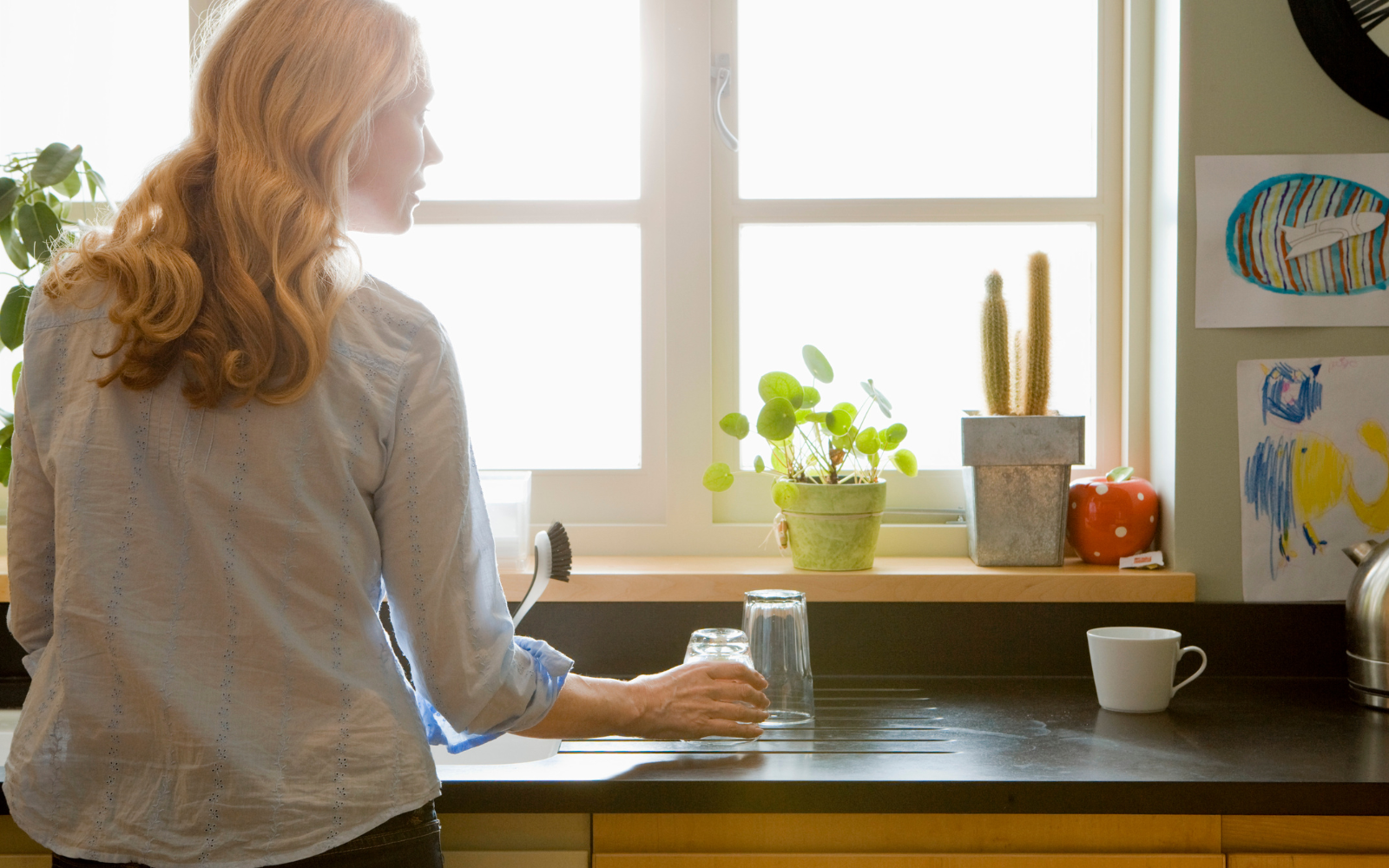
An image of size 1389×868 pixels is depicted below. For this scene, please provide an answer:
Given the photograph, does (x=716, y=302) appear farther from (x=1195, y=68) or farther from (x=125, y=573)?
(x=125, y=573)

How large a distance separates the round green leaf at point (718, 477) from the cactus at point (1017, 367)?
0.43 metres

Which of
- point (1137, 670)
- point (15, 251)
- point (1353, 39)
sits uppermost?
point (1353, 39)

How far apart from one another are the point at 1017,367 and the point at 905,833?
0.77m

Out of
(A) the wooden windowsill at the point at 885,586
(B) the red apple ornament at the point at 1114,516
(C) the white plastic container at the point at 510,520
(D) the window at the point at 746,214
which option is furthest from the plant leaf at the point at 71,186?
(B) the red apple ornament at the point at 1114,516

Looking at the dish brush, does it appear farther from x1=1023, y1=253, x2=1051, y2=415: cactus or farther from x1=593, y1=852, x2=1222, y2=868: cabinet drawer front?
x1=1023, y1=253, x2=1051, y2=415: cactus

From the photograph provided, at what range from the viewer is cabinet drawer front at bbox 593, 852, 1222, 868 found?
3.59ft

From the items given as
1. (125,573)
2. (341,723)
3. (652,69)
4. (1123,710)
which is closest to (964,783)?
(1123,710)

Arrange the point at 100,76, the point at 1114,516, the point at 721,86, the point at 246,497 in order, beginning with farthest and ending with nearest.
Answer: the point at 100,76 < the point at 721,86 < the point at 1114,516 < the point at 246,497

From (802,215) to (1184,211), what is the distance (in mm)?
570

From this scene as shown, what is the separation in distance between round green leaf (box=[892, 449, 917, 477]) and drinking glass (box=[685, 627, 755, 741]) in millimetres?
471

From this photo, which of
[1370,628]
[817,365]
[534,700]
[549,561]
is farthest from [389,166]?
[1370,628]

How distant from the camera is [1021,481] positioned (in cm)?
163

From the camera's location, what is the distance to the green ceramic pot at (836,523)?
1.60m

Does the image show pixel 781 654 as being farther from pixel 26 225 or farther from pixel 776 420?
pixel 26 225
